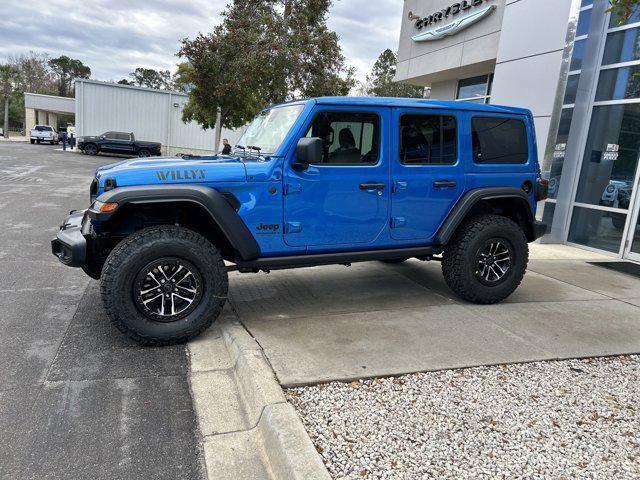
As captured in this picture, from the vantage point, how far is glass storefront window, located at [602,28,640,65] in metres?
7.97

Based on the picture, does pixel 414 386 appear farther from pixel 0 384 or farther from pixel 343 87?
A: pixel 343 87

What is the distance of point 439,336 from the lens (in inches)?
163

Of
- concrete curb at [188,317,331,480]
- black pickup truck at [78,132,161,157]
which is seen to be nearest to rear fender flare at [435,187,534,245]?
concrete curb at [188,317,331,480]

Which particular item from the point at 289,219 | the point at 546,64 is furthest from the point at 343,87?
the point at 289,219

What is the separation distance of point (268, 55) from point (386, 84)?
28449 millimetres

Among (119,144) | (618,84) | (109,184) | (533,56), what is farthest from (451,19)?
(119,144)

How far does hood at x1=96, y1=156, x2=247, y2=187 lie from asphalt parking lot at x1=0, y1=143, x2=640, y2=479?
1346 mm

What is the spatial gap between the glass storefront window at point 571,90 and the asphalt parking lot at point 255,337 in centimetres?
355

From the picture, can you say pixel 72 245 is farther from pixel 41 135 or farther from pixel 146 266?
pixel 41 135

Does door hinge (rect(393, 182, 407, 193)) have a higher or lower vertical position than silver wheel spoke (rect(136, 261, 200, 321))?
higher

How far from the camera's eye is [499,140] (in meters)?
5.06

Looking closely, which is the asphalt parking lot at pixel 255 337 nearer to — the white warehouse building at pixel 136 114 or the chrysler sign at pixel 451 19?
the chrysler sign at pixel 451 19

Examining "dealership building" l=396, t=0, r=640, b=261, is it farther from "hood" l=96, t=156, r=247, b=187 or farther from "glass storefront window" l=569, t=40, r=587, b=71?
"hood" l=96, t=156, r=247, b=187

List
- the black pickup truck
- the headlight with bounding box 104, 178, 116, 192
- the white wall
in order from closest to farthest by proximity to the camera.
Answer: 1. the headlight with bounding box 104, 178, 116, 192
2. the white wall
3. the black pickup truck
